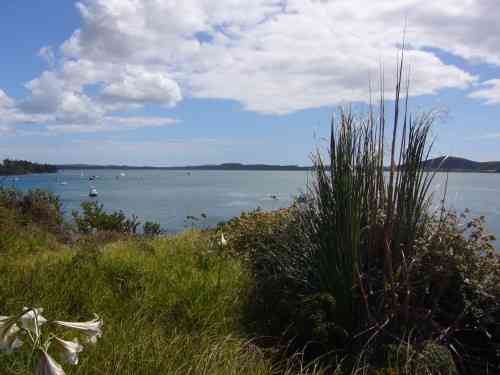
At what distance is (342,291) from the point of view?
4.11m

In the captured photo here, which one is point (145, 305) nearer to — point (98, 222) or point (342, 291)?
point (342, 291)

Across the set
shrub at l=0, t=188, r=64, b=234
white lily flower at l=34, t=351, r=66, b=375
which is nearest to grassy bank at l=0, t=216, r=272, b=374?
white lily flower at l=34, t=351, r=66, b=375

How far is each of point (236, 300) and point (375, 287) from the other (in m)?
1.26

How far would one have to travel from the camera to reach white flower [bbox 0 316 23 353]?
159cm

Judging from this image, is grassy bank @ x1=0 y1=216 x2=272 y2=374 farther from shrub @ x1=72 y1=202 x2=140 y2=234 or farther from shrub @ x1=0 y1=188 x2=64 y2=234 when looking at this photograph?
shrub @ x1=72 y1=202 x2=140 y2=234

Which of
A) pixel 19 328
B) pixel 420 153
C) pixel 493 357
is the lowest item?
pixel 493 357

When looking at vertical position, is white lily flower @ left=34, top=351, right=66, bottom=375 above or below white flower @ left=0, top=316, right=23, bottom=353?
below

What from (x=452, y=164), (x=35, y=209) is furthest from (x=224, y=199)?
(x=452, y=164)

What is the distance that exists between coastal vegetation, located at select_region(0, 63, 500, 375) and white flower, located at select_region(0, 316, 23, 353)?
5.68 feet

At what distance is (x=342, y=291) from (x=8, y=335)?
2.99 metres

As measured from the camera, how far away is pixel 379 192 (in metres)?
4.58

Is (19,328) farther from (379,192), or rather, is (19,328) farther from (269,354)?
(379,192)

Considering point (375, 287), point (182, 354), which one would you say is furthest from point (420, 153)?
point (182, 354)

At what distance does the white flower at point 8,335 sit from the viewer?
1.59 meters
